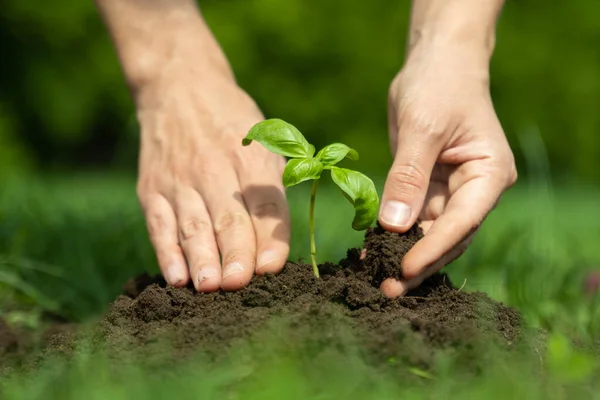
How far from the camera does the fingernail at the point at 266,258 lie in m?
1.99

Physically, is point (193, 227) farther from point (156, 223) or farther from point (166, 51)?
point (166, 51)

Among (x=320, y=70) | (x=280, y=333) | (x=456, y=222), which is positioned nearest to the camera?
(x=280, y=333)

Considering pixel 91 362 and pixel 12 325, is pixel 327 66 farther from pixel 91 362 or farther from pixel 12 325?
pixel 91 362

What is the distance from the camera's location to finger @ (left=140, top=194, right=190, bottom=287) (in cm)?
209

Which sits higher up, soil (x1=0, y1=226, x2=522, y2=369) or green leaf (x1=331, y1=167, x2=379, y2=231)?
green leaf (x1=331, y1=167, x2=379, y2=231)

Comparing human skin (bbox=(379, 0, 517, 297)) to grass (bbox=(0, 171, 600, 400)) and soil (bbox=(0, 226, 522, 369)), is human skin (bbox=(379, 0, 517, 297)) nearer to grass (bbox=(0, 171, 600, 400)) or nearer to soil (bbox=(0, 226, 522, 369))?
soil (bbox=(0, 226, 522, 369))

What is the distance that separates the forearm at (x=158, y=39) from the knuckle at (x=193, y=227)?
1.80 feet

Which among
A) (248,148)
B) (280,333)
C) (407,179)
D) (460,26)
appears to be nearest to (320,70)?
(460,26)

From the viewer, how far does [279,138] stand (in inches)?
75.7

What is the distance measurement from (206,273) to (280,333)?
517 mm

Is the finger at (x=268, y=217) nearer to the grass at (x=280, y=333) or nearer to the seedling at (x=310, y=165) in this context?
the seedling at (x=310, y=165)

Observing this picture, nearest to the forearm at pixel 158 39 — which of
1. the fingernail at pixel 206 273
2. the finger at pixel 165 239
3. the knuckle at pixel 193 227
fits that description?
the finger at pixel 165 239

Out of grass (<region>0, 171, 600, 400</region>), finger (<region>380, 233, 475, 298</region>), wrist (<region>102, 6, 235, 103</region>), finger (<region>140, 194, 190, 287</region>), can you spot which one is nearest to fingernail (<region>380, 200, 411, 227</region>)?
finger (<region>380, 233, 475, 298</region>)

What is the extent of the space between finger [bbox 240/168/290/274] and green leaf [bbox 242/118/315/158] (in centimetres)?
25
